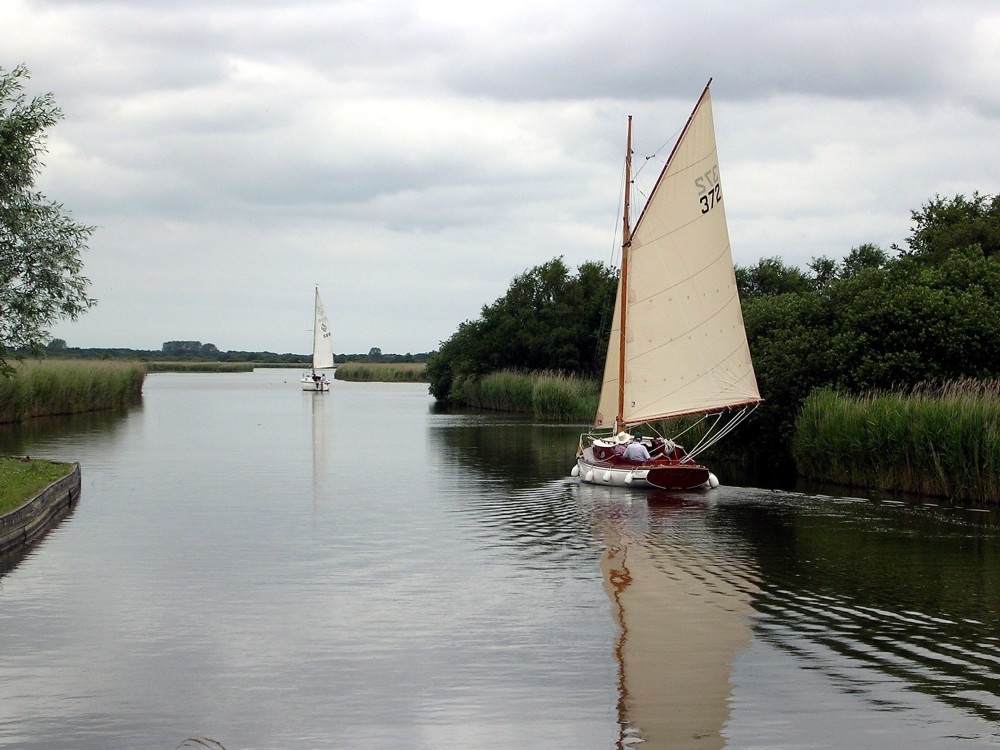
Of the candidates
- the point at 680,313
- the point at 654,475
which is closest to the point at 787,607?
the point at 654,475

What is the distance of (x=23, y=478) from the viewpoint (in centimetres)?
2728

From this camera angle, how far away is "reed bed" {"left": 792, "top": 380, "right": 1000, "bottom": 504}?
28.8 meters

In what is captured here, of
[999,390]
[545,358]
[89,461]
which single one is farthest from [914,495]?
[545,358]

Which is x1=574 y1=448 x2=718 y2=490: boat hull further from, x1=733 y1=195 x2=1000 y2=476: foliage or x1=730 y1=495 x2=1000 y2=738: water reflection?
x1=733 y1=195 x2=1000 y2=476: foliage

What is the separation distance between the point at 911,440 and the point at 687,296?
22.6 feet

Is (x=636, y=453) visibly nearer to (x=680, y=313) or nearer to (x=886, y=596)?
(x=680, y=313)

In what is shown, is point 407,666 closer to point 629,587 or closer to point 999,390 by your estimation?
point 629,587

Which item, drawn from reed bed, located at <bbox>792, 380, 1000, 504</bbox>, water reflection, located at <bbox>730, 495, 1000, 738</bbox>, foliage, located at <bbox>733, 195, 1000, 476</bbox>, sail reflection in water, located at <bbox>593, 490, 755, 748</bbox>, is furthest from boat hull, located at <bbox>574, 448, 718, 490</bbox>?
foliage, located at <bbox>733, 195, 1000, 476</bbox>

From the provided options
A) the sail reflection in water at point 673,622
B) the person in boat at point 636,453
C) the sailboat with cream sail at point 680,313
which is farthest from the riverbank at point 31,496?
the person in boat at point 636,453

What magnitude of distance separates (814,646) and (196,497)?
20.3 meters

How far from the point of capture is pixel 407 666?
544 inches

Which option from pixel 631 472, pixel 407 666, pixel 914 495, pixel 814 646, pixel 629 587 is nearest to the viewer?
pixel 407 666

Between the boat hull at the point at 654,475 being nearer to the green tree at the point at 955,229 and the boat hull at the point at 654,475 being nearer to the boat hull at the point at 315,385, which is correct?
the green tree at the point at 955,229

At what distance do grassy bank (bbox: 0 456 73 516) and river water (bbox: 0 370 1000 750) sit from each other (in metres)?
1.03
